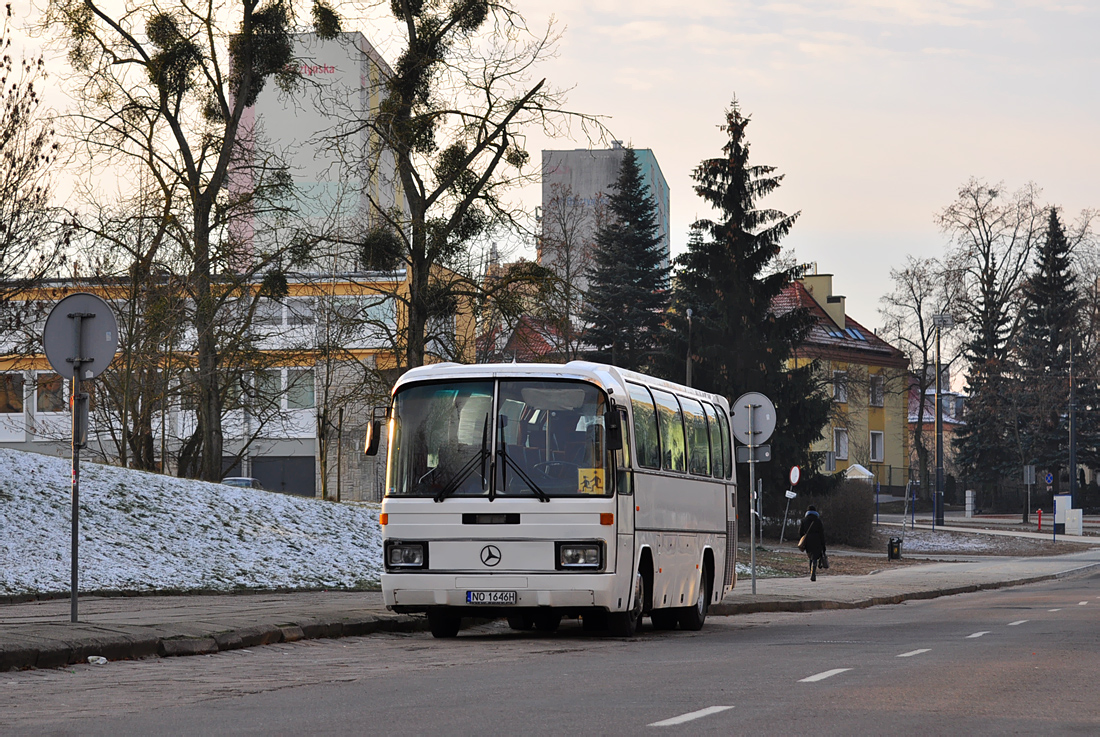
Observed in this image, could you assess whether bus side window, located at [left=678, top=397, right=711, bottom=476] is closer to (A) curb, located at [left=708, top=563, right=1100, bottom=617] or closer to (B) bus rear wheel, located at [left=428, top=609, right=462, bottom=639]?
(A) curb, located at [left=708, top=563, right=1100, bottom=617]

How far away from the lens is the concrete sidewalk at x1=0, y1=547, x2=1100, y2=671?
12.8m

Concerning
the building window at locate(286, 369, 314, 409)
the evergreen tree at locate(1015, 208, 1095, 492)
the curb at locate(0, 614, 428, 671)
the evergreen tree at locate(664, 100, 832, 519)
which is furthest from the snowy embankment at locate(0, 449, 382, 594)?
the evergreen tree at locate(1015, 208, 1095, 492)

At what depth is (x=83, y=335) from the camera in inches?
563

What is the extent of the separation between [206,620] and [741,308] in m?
39.3

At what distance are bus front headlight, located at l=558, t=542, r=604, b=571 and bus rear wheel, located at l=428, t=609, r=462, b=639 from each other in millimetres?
1672

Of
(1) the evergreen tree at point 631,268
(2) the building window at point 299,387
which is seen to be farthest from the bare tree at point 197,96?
(1) the evergreen tree at point 631,268

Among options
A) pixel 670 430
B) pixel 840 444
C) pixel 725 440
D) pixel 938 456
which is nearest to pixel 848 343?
pixel 840 444

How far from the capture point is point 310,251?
30.9 meters

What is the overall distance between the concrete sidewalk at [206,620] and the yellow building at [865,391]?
194ft

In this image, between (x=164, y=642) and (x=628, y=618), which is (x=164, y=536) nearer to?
(x=628, y=618)

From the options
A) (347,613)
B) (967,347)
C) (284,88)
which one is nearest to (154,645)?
(347,613)

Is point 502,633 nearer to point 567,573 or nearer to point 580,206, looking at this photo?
point 567,573

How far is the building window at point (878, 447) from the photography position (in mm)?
92500

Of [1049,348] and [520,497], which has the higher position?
[1049,348]
